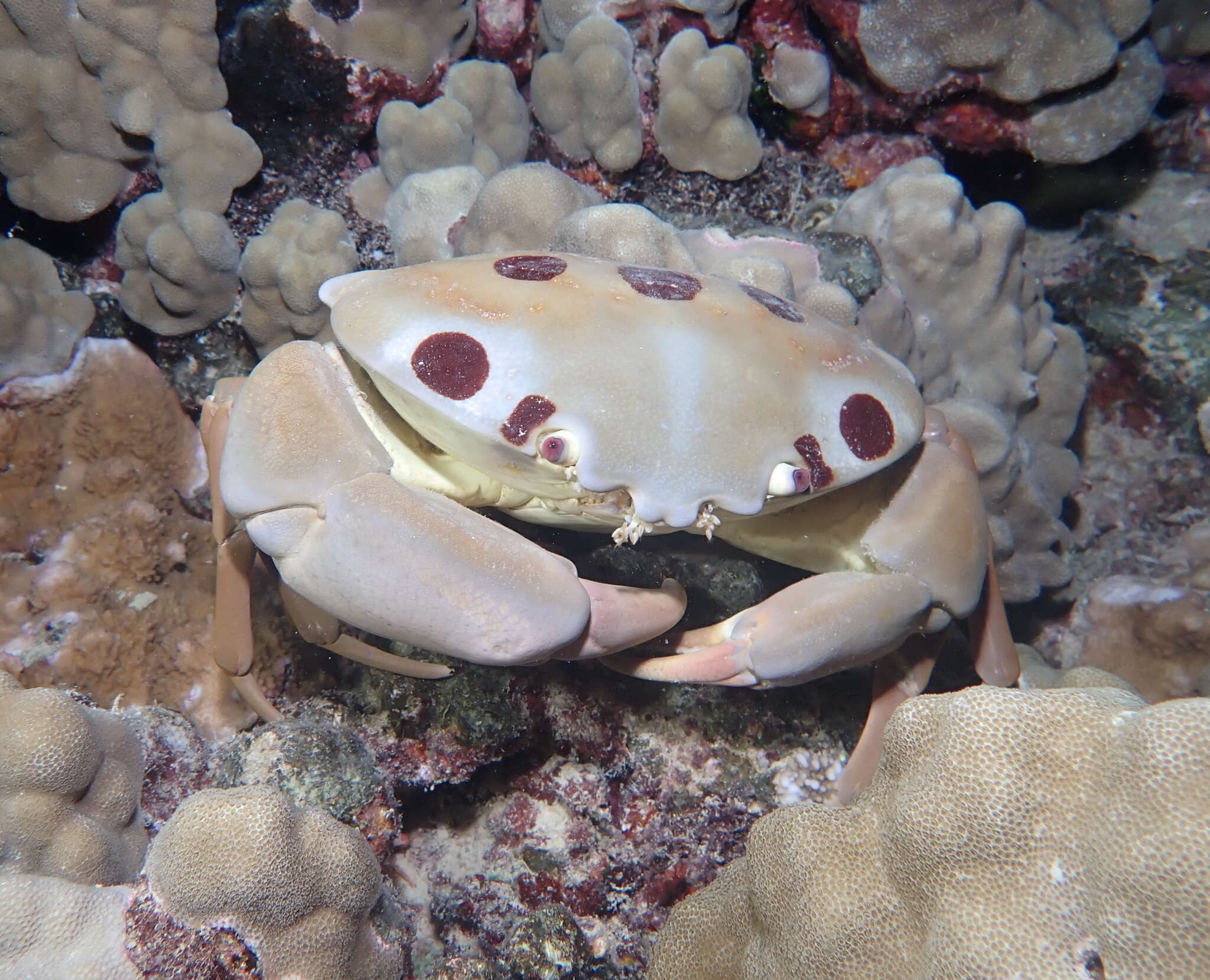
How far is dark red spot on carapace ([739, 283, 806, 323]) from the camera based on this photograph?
2773mm

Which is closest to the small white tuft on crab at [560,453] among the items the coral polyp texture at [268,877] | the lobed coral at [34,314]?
the coral polyp texture at [268,877]

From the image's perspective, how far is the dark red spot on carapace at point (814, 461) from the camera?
99.8 inches

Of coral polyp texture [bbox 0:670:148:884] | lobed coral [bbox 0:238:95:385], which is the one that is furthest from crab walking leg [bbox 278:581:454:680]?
lobed coral [bbox 0:238:95:385]

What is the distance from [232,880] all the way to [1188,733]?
268 centimetres

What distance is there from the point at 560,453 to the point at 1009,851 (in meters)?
1.73

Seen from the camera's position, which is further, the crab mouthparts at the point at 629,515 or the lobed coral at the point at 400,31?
the lobed coral at the point at 400,31

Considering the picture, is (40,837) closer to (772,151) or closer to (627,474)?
(627,474)

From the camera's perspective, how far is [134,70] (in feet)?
11.4

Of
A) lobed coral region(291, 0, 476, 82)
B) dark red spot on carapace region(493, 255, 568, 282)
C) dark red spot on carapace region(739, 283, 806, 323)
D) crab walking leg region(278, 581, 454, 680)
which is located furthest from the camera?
lobed coral region(291, 0, 476, 82)

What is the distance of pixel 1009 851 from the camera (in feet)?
6.60

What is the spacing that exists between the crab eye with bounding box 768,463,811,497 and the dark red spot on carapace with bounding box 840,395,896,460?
0.26 meters

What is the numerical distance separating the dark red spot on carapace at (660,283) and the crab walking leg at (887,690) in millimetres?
1806

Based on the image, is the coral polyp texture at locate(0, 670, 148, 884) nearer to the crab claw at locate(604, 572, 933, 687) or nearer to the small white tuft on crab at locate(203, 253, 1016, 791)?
the small white tuft on crab at locate(203, 253, 1016, 791)

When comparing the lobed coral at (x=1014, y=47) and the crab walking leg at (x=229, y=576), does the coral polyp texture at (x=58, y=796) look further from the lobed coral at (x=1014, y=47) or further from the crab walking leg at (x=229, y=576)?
the lobed coral at (x=1014, y=47)
